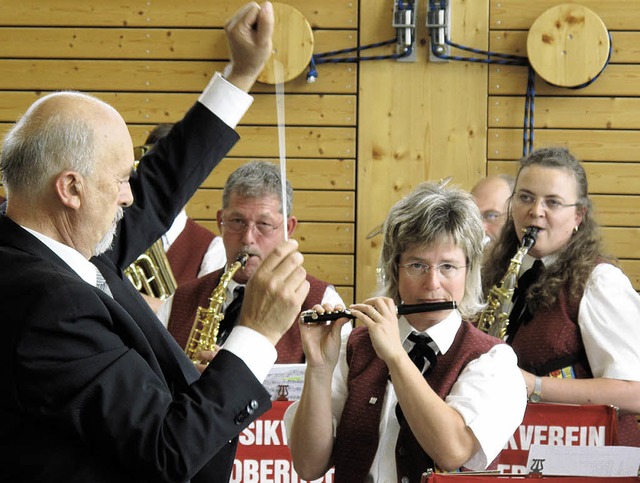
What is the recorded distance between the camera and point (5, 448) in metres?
1.50

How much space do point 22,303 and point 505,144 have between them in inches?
145

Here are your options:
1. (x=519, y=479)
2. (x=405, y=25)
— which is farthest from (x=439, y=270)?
(x=405, y=25)

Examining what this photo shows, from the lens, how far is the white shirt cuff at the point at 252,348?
1603 millimetres

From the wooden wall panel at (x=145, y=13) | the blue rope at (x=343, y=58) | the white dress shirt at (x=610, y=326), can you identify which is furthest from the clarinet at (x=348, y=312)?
the wooden wall panel at (x=145, y=13)

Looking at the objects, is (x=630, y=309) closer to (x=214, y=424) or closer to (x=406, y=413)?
(x=406, y=413)

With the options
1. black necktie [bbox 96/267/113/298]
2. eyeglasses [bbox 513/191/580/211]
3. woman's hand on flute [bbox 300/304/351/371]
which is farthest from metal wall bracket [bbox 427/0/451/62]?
black necktie [bbox 96/267/113/298]

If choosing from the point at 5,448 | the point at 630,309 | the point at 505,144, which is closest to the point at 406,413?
the point at 5,448

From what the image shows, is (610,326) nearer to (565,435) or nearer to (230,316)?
(565,435)

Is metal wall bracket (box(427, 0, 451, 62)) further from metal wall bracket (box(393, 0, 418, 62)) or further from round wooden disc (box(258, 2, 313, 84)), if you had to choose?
round wooden disc (box(258, 2, 313, 84))

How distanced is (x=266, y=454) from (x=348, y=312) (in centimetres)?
73

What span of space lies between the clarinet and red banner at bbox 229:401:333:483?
54cm

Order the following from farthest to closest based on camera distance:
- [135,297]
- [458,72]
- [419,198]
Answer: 1. [458,72]
2. [419,198]
3. [135,297]

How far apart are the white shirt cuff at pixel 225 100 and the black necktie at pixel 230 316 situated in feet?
3.86

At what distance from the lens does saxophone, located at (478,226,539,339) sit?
2.96m
